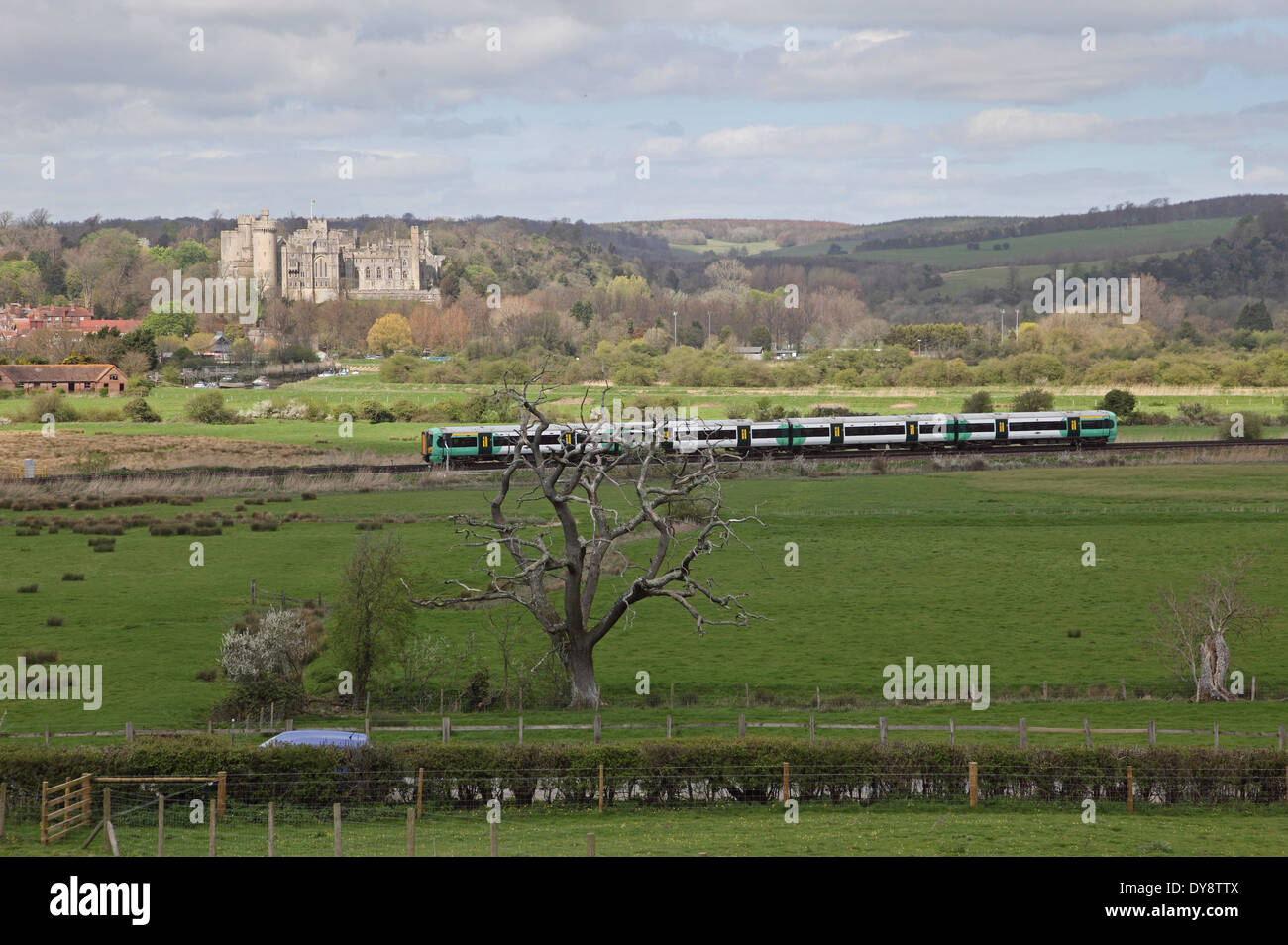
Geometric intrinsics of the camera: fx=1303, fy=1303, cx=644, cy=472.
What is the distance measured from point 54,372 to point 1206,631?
120213 millimetres

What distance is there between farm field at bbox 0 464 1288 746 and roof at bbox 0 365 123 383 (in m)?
70.6

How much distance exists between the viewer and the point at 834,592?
47.4m

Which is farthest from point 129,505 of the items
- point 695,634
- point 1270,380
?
point 1270,380

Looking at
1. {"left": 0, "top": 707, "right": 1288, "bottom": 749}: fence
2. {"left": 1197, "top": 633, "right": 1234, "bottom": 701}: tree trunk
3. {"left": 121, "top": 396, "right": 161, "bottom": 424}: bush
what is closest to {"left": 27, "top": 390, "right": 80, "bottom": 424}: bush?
{"left": 121, "top": 396, "right": 161, "bottom": 424}: bush

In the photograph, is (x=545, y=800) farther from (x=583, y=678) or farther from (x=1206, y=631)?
(x=1206, y=631)

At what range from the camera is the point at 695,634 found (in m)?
42.4

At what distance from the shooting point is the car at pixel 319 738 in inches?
1049

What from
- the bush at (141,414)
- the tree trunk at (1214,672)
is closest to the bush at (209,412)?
the bush at (141,414)

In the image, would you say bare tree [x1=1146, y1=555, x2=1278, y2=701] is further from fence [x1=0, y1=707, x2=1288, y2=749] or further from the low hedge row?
the low hedge row

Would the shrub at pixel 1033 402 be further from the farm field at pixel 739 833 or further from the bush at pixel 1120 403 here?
the farm field at pixel 739 833

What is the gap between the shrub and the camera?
340 feet

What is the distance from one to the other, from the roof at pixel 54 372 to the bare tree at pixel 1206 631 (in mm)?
113662

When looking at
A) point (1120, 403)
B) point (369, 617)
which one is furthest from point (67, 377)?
point (369, 617)
